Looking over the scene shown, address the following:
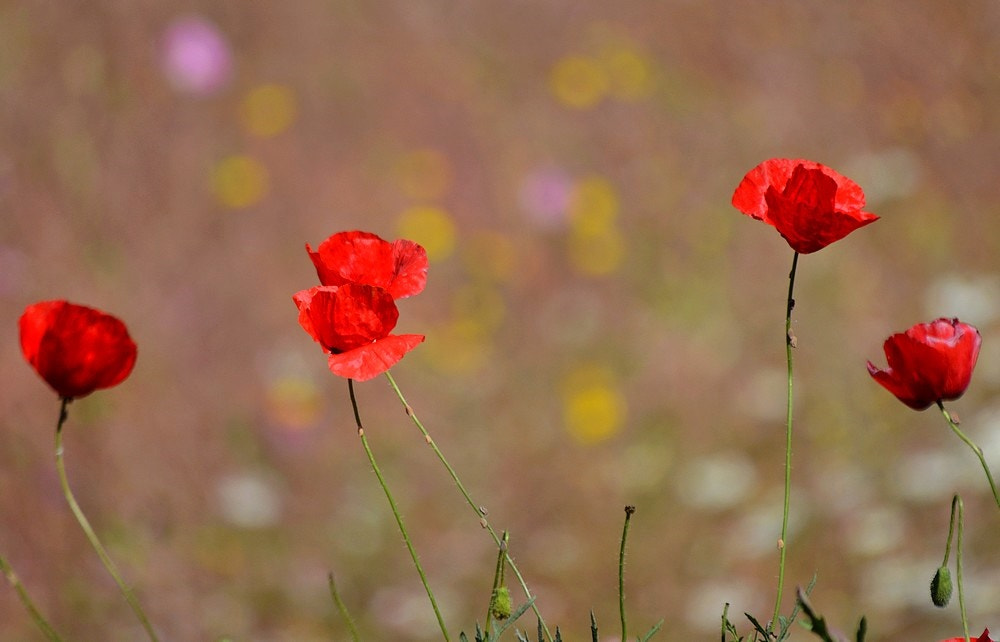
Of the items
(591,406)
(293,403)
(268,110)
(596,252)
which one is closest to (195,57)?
(268,110)

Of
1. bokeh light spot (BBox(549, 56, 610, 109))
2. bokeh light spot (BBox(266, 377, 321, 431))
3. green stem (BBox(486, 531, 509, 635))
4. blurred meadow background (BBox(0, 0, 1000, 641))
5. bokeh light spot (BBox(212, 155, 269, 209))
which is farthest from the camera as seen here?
bokeh light spot (BBox(549, 56, 610, 109))

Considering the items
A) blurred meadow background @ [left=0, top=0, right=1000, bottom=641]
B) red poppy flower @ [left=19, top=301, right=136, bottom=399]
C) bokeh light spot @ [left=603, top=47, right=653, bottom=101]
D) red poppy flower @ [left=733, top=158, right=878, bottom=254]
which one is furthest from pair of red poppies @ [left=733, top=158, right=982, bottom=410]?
bokeh light spot @ [left=603, top=47, right=653, bottom=101]

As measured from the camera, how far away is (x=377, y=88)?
1.88m

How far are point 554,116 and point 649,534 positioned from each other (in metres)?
0.76

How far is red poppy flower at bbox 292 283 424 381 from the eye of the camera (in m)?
0.45

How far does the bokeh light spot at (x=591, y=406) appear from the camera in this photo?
1.64 metres

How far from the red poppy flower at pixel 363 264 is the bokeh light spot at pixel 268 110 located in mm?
1358

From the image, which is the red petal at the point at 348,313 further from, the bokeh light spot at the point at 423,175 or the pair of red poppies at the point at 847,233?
the bokeh light spot at the point at 423,175

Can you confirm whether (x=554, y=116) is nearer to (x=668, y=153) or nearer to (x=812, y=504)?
(x=668, y=153)

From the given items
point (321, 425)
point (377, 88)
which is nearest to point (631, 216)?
point (377, 88)

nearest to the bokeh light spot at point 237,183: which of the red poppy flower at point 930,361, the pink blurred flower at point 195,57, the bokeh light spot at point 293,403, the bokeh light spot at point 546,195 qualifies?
the pink blurred flower at point 195,57

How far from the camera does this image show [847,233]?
46 centimetres

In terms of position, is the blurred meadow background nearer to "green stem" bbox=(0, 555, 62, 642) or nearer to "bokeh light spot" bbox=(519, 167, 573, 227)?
"bokeh light spot" bbox=(519, 167, 573, 227)

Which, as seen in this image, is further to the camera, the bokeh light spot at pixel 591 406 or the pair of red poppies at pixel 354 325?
the bokeh light spot at pixel 591 406
